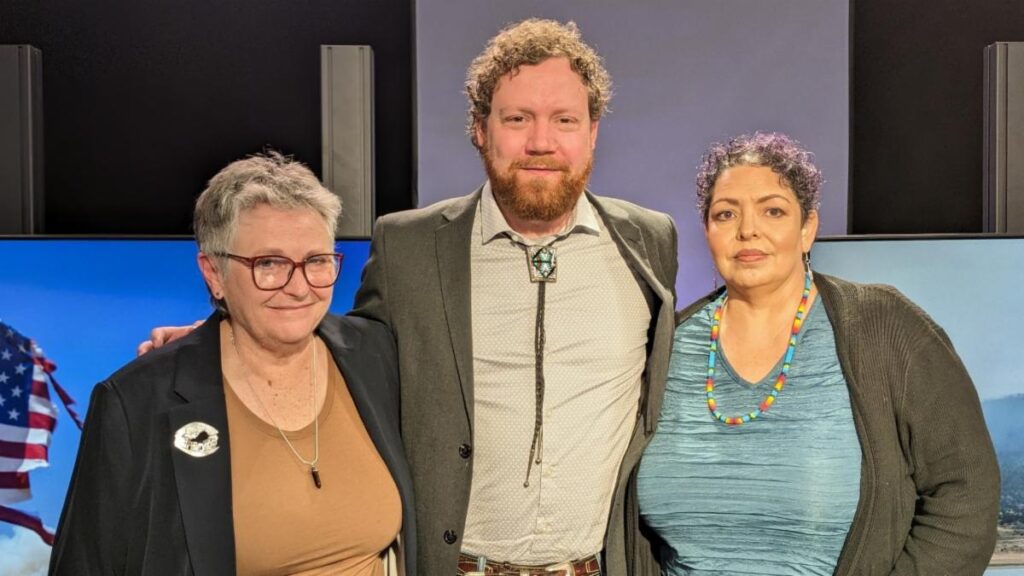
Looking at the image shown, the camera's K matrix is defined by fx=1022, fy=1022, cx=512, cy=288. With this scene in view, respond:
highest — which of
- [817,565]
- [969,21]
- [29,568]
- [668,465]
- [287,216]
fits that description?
[969,21]

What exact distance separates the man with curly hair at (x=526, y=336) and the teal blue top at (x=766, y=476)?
0.14 metres

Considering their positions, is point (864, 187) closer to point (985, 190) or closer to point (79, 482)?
point (985, 190)

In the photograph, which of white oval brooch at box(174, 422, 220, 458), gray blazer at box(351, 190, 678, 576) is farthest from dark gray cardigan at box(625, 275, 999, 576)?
white oval brooch at box(174, 422, 220, 458)

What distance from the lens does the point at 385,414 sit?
229cm

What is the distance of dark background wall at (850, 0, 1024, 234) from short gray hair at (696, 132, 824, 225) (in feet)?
6.01

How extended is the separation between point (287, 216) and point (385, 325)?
464 millimetres

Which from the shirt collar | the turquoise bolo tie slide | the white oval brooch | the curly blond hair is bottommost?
the white oval brooch

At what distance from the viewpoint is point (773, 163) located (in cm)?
229

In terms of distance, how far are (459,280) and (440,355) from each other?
0.62 ft

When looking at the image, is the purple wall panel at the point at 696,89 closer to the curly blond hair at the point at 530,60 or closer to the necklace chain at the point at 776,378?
the curly blond hair at the point at 530,60

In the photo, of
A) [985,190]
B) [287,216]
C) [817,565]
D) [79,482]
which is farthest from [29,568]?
[985,190]

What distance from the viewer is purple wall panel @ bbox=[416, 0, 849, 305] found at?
3.72m

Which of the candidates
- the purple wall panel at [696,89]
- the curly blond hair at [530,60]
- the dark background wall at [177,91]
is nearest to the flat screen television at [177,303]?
the purple wall panel at [696,89]

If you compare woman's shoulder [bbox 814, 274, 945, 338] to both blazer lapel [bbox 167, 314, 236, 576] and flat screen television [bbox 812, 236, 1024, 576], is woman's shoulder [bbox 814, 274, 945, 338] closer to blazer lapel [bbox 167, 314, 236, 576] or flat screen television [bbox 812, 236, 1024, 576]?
flat screen television [bbox 812, 236, 1024, 576]
